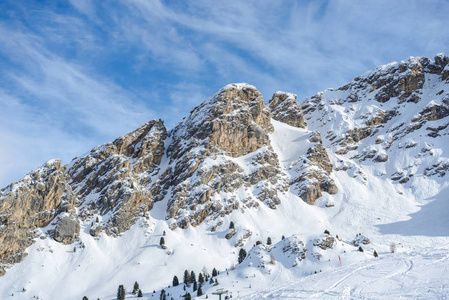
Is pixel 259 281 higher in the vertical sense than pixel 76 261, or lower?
lower

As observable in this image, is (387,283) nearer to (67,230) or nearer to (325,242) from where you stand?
(325,242)

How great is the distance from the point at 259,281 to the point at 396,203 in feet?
269

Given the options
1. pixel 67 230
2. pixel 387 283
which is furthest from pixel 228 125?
pixel 387 283

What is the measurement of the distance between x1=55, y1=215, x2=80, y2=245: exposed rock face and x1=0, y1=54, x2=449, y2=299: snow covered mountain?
1.14 ft

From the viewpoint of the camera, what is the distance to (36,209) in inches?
4500

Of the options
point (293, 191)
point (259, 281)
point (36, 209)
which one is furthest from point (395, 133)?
point (36, 209)

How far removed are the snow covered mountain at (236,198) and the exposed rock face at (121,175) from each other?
479 millimetres

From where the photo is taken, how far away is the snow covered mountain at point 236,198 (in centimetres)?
9269

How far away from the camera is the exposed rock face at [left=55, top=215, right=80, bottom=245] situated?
10962cm

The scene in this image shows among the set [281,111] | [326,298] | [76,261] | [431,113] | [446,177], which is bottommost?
[326,298]

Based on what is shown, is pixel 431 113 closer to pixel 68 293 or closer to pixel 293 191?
pixel 293 191

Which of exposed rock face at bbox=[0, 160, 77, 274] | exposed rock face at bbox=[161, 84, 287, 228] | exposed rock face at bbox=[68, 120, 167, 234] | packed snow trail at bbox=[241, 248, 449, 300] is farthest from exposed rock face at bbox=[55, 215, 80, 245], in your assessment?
packed snow trail at bbox=[241, 248, 449, 300]

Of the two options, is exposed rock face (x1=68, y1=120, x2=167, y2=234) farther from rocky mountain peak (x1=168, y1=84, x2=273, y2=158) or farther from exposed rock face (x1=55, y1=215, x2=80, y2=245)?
rocky mountain peak (x1=168, y1=84, x2=273, y2=158)

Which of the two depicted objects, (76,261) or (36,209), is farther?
(36,209)
